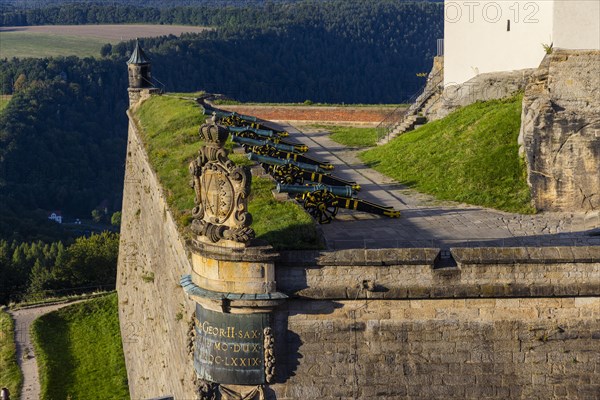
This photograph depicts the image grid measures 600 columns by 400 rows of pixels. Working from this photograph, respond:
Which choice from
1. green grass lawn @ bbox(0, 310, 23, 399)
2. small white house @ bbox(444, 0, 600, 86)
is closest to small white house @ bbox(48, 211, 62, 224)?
green grass lawn @ bbox(0, 310, 23, 399)

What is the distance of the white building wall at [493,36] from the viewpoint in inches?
1065

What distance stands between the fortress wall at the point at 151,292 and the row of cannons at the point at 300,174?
8.29 feet

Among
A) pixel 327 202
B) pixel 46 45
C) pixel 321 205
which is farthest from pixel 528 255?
pixel 46 45

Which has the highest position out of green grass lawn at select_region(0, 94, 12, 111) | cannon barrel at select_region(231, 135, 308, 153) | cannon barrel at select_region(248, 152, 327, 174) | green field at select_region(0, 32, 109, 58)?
green field at select_region(0, 32, 109, 58)

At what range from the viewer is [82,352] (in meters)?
33.3

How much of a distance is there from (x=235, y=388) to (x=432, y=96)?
21.7 metres

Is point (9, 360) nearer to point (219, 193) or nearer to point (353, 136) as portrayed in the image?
point (353, 136)

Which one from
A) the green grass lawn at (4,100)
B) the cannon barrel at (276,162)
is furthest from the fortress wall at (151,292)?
the green grass lawn at (4,100)

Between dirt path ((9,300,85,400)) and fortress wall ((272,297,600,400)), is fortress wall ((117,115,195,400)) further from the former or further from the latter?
dirt path ((9,300,85,400))

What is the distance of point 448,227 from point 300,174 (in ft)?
16.7

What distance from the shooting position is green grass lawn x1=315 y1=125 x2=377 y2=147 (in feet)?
120

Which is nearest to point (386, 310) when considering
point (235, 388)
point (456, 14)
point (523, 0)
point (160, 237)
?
point (235, 388)

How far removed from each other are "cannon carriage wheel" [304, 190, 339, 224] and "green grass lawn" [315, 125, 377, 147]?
539 inches

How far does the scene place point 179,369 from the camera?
1881 cm
